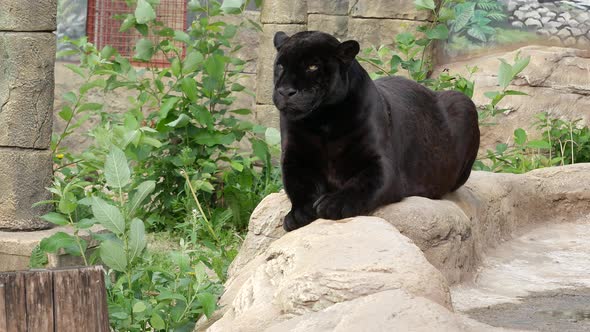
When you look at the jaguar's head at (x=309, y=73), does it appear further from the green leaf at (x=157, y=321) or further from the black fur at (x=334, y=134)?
the green leaf at (x=157, y=321)

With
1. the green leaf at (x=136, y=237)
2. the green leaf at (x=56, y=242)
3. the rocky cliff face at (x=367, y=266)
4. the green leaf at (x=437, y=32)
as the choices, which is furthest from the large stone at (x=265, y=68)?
the green leaf at (x=136, y=237)

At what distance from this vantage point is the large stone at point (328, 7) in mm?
10805

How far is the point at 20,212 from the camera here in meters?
7.05

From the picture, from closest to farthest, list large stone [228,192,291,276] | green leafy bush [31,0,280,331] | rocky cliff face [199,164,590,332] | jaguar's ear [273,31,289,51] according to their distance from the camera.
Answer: rocky cliff face [199,164,590,332] → jaguar's ear [273,31,289,51] → large stone [228,192,291,276] → green leafy bush [31,0,280,331]

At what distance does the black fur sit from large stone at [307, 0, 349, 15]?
5367mm

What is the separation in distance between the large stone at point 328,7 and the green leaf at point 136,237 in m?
6.20

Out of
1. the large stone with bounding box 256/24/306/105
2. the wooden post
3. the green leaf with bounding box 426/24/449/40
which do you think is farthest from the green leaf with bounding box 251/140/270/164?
the wooden post

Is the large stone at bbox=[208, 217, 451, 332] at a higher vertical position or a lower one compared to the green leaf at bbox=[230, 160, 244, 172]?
higher

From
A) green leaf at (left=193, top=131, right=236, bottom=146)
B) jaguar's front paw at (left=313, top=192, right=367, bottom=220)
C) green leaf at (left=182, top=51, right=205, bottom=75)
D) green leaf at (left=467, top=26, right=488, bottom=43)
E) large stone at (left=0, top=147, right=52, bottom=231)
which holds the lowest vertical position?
large stone at (left=0, top=147, right=52, bottom=231)

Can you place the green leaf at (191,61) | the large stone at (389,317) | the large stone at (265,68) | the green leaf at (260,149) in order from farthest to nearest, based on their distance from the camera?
the large stone at (265,68) < the green leaf at (260,149) < the green leaf at (191,61) < the large stone at (389,317)

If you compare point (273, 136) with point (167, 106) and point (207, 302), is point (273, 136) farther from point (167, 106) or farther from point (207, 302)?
point (207, 302)

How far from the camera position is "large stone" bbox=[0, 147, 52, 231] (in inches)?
276

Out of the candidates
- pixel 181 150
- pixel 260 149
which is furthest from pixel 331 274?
pixel 181 150

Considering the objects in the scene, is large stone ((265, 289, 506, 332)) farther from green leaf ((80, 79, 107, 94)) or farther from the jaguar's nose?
green leaf ((80, 79, 107, 94))
